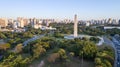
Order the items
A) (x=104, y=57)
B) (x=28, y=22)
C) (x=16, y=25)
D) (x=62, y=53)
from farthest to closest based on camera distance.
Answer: (x=28, y=22) → (x=16, y=25) → (x=62, y=53) → (x=104, y=57)

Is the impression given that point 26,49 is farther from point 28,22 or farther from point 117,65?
point 28,22

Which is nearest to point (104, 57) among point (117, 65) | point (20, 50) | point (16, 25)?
point (117, 65)

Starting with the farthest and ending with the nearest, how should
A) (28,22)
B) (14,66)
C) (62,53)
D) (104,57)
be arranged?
(28,22), (62,53), (104,57), (14,66)

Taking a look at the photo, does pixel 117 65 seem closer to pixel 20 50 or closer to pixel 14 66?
pixel 14 66

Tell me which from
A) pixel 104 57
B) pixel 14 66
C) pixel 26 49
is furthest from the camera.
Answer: pixel 26 49

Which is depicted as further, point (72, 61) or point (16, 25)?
point (16, 25)

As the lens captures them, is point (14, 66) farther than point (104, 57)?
No

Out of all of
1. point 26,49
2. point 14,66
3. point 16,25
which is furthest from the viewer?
point 16,25

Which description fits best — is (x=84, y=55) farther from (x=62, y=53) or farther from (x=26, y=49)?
(x=26, y=49)

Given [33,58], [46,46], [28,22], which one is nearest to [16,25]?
[28,22]
